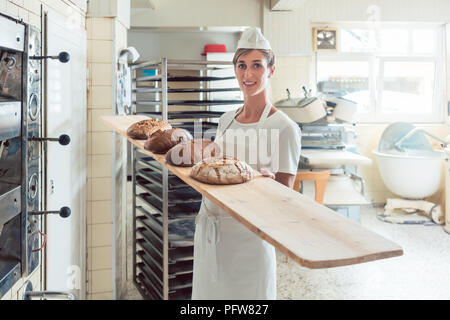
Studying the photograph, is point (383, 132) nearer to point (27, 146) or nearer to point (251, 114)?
point (251, 114)

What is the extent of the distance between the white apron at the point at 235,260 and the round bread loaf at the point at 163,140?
11.8 inches

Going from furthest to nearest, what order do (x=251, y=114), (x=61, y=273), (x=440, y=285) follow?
(x=440, y=285) → (x=61, y=273) → (x=251, y=114)

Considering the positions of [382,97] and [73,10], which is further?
[382,97]

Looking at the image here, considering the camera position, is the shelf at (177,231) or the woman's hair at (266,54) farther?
the shelf at (177,231)

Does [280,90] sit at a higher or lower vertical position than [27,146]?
higher

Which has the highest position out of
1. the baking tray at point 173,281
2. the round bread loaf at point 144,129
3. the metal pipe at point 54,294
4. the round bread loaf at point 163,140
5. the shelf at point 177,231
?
the round bread loaf at point 144,129


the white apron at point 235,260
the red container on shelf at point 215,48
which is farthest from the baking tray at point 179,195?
the red container on shelf at point 215,48

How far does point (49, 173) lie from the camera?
1.93 meters

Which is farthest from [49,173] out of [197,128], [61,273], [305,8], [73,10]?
[305,8]

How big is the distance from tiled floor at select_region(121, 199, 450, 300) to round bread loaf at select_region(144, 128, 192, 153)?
6.42ft

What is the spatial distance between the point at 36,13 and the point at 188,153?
36.9 inches

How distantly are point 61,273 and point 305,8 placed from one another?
4.68 m

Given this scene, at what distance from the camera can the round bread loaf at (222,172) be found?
1.17 metres

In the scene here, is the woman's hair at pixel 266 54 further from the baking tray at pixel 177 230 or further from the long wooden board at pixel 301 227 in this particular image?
the baking tray at pixel 177 230
